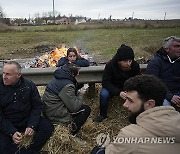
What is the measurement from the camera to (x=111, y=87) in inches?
211

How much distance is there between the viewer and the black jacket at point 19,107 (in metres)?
4.19

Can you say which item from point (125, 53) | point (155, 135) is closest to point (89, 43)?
point (125, 53)

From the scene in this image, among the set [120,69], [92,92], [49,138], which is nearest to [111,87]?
[120,69]

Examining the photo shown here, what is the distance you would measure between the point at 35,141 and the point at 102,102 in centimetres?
162

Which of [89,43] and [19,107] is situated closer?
[19,107]

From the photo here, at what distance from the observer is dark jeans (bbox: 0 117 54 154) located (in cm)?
414

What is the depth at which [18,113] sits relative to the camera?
4.30 metres

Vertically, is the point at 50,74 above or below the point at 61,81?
below

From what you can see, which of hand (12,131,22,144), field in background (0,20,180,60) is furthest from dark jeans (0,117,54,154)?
field in background (0,20,180,60)

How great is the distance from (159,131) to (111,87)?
3125mm

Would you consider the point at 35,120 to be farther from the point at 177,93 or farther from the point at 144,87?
the point at 177,93

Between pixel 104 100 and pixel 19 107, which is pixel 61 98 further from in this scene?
pixel 104 100

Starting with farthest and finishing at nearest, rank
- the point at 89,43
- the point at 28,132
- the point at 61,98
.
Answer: the point at 89,43 → the point at 61,98 → the point at 28,132

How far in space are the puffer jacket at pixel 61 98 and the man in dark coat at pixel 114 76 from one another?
2.61ft
